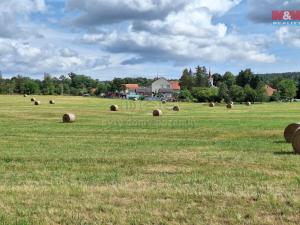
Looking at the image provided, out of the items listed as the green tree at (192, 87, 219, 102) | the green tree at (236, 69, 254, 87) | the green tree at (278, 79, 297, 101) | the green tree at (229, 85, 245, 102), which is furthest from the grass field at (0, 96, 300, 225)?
the green tree at (236, 69, 254, 87)

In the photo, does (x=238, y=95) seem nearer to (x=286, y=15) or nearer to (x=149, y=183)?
(x=286, y=15)

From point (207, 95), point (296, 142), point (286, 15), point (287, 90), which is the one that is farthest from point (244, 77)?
point (296, 142)

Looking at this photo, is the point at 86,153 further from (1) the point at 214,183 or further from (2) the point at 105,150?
(1) the point at 214,183

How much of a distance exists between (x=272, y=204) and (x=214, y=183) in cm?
241

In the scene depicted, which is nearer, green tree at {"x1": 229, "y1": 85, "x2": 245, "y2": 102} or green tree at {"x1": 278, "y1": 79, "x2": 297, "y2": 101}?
green tree at {"x1": 229, "y1": 85, "x2": 245, "y2": 102}

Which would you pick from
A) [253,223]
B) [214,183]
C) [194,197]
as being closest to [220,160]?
[214,183]

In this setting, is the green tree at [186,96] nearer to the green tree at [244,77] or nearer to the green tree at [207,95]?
the green tree at [207,95]

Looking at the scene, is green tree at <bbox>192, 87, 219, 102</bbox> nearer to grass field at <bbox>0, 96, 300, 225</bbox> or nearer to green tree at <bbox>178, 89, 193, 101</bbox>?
green tree at <bbox>178, 89, 193, 101</bbox>

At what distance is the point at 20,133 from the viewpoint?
94.9ft

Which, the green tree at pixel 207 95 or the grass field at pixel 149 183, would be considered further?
the green tree at pixel 207 95

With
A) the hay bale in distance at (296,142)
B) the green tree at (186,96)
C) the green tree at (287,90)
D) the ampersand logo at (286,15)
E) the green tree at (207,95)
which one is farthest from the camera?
the green tree at (287,90)

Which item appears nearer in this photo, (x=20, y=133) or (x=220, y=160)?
Answer: (x=220, y=160)

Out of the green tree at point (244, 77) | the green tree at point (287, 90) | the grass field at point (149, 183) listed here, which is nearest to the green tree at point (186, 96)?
the green tree at point (287, 90)

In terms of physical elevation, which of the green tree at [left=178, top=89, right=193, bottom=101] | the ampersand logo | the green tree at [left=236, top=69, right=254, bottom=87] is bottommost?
the green tree at [left=178, top=89, right=193, bottom=101]
